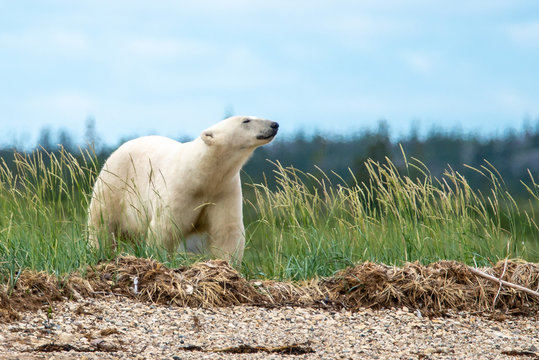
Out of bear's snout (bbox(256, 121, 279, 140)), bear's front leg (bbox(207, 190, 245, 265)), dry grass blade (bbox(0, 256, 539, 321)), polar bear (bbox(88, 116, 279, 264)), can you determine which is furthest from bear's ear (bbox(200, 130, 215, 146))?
dry grass blade (bbox(0, 256, 539, 321))

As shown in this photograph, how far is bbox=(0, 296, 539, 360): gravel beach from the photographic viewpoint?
385 cm

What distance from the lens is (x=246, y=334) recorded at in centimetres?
423

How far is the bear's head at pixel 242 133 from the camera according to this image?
238 inches

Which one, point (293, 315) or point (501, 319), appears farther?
point (501, 319)

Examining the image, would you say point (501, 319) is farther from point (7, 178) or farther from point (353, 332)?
point (7, 178)

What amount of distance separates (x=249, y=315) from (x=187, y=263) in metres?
0.97

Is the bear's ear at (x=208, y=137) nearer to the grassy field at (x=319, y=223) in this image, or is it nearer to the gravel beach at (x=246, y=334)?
the grassy field at (x=319, y=223)

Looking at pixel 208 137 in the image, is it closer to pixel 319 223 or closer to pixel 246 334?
pixel 319 223

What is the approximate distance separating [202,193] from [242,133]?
0.71 metres

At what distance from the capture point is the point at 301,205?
6.20 m

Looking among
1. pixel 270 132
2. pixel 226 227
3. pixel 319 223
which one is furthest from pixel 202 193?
pixel 319 223

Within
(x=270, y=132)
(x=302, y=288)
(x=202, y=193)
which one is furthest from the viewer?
(x=202, y=193)

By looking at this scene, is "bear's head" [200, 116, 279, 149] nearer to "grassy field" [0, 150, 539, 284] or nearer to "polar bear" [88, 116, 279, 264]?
"polar bear" [88, 116, 279, 264]

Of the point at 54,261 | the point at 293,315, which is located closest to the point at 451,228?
the point at 293,315
